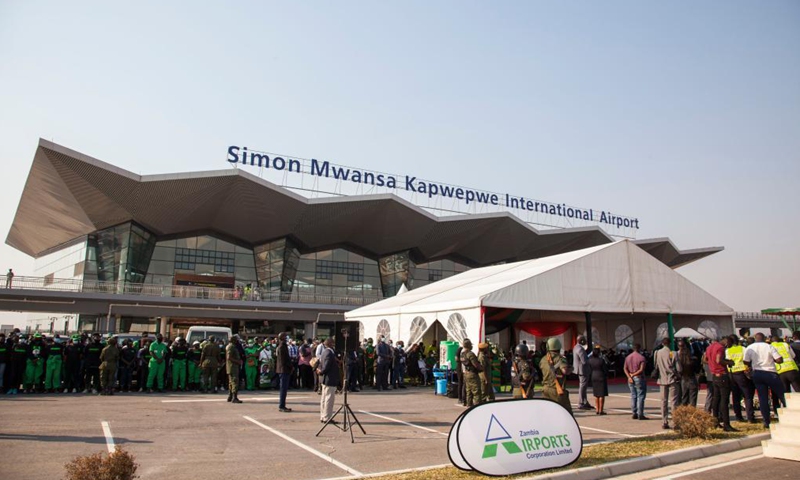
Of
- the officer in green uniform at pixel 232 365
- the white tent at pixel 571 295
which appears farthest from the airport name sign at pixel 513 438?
the white tent at pixel 571 295

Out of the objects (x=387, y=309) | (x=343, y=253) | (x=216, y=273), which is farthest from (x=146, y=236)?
(x=387, y=309)

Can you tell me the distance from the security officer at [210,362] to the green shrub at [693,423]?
11810 mm

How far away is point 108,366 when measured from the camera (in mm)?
14195

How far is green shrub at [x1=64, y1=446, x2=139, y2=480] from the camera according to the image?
4.88 metres

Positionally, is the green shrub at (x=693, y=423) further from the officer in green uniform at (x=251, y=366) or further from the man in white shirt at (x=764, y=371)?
the officer in green uniform at (x=251, y=366)

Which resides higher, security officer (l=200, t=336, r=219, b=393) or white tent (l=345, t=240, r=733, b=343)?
white tent (l=345, t=240, r=733, b=343)

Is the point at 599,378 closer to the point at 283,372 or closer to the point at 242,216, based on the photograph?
the point at 283,372

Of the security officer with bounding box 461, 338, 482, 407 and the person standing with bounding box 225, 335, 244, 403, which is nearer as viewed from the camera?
the security officer with bounding box 461, 338, 482, 407

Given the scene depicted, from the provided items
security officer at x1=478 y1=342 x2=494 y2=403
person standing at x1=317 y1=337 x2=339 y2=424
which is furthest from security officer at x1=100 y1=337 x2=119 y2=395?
security officer at x1=478 y1=342 x2=494 y2=403

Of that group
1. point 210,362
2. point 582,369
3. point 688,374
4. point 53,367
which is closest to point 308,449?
point 582,369

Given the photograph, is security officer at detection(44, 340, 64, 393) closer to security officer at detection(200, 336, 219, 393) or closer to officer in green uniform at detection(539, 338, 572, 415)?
security officer at detection(200, 336, 219, 393)

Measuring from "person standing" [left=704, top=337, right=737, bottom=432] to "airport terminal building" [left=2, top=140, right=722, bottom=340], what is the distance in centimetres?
2165

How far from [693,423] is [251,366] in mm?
12527

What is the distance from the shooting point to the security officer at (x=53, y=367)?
14680mm
